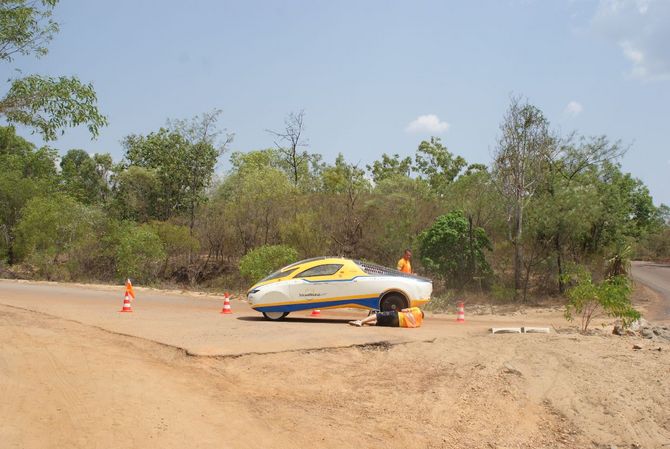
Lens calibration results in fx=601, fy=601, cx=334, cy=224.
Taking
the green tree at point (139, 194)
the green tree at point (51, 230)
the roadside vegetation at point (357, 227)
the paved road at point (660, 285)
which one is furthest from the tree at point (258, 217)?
the paved road at point (660, 285)

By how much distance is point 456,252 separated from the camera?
2516 centimetres

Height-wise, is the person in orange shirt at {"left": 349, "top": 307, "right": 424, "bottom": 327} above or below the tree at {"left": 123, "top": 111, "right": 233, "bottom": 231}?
below

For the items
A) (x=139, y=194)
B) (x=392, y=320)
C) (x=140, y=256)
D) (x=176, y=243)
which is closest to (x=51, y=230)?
(x=140, y=256)

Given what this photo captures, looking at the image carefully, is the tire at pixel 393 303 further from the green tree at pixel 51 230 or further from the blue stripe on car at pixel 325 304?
the green tree at pixel 51 230

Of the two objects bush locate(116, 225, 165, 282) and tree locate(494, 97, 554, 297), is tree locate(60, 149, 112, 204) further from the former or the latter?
tree locate(494, 97, 554, 297)

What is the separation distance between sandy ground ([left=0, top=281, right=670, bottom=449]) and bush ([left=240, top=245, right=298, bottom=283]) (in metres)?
12.2

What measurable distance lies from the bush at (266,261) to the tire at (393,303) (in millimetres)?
11096

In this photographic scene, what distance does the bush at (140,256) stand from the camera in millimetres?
29344

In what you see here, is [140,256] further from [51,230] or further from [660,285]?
[660,285]

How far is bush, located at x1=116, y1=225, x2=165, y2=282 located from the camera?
2934 centimetres

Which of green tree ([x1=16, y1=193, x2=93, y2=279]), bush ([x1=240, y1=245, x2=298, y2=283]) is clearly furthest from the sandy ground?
A: green tree ([x1=16, y1=193, x2=93, y2=279])

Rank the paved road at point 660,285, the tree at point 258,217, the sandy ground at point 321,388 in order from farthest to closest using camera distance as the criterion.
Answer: the tree at point 258,217
the paved road at point 660,285
the sandy ground at point 321,388

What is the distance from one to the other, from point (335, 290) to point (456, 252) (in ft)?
38.2

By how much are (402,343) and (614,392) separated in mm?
3669
